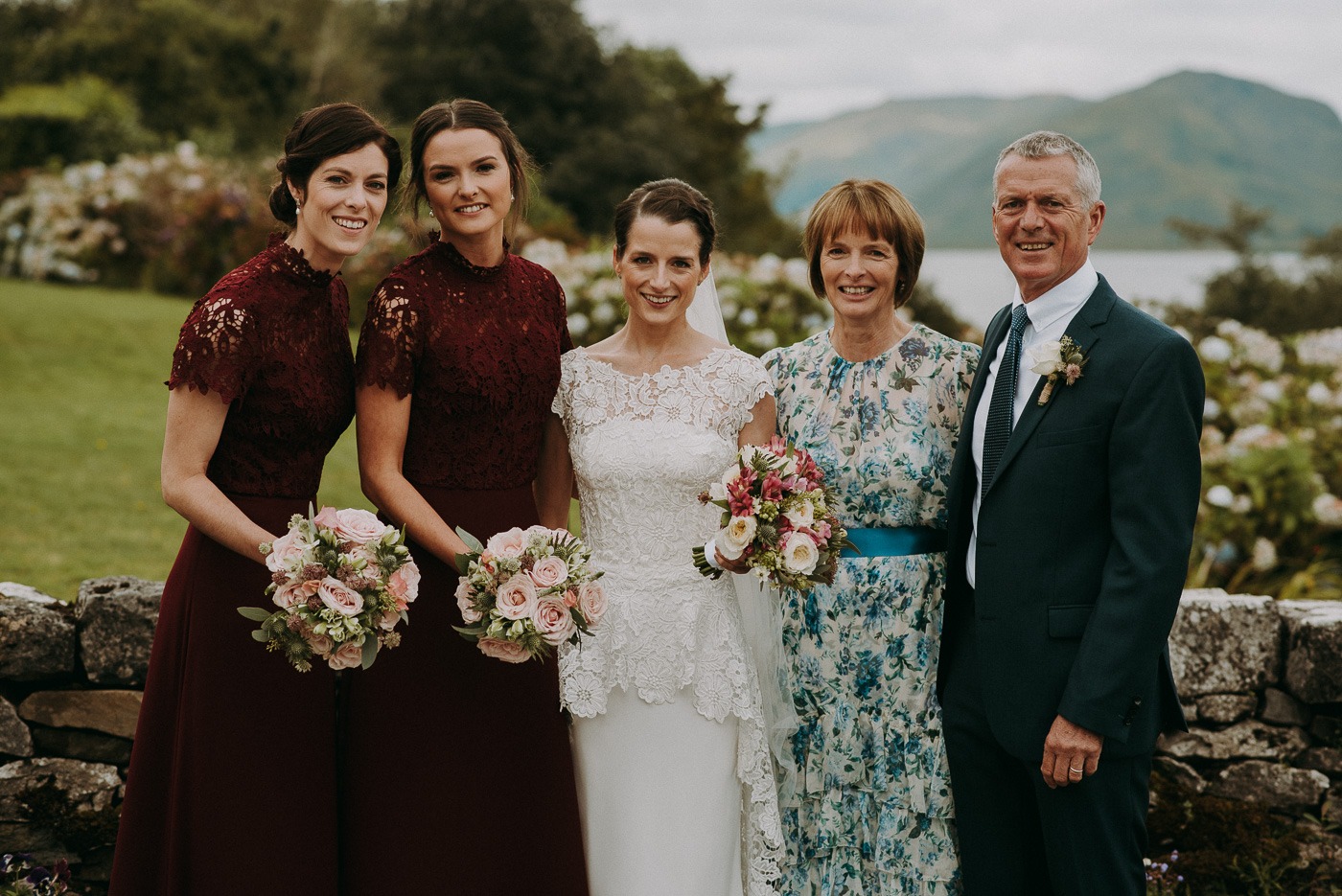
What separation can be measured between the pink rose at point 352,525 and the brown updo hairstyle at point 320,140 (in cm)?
97

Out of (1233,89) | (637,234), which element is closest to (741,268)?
(637,234)

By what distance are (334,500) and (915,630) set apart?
5890mm

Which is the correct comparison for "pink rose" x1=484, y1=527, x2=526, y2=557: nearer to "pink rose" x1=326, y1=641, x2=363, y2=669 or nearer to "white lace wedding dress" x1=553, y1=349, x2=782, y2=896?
"pink rose" x1=326, y1=641, x2=363, y2=669

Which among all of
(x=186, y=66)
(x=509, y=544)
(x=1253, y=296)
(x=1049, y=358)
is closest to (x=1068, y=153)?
(x=1049, y=358)

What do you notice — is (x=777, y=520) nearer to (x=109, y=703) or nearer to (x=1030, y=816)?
(x=1030, y=816)

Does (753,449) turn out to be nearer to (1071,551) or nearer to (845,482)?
(845,482)

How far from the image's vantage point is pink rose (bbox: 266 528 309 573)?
115 inches

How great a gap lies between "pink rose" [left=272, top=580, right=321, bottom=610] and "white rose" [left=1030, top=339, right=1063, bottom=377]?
6.57 ft

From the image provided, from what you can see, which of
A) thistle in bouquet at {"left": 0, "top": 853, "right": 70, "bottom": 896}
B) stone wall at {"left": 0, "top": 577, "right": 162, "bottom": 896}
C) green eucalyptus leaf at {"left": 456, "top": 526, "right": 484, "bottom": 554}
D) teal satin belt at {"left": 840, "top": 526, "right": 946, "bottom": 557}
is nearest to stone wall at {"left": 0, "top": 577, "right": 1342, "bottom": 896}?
stone wall at {"left": 0, "top": 577, "right": 162, "bottom": 896}

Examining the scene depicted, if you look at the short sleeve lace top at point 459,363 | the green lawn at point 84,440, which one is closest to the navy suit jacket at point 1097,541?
the short sleeve lace top at point 459,363

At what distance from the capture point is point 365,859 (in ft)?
11.3

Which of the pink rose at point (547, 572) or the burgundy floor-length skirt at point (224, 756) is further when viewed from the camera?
the burgundy floor-length skirt at point (224, 756)

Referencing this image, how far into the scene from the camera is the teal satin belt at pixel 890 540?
3.81 m

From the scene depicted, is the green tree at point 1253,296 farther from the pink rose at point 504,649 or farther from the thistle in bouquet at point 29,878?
the thistle in bouquet at point 29,878
